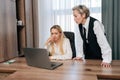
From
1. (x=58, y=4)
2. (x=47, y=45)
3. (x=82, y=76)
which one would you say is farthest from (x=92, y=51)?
(x=58, y=4)

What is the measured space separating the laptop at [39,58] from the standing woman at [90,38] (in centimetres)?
52

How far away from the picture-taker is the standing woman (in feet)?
5.81

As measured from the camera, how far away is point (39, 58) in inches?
64.6

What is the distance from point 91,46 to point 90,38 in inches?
5.6

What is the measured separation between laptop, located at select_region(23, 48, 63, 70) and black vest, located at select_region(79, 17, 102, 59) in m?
0.54

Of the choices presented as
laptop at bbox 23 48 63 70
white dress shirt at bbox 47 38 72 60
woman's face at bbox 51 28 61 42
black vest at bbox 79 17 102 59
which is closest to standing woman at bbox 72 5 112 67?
black vest at bbox 79 17 102 59

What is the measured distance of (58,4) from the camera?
336 centimetres

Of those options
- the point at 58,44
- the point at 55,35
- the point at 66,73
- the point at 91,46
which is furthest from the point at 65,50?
the point at 66,73

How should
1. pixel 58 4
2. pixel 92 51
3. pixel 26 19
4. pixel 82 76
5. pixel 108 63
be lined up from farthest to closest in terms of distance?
pixel 58 4 → pixel 26 19 → pixel 92 51 → pixel 108 63 → pixel 82 76

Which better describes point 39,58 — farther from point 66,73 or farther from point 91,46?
point 91,46

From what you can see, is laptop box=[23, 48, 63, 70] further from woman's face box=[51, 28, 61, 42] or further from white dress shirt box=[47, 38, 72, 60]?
woman's face box=[51, 28, 61, 42]

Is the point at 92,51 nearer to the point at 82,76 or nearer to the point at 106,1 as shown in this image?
the point at 82,76

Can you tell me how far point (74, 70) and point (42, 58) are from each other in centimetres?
32

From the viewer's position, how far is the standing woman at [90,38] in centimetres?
177
